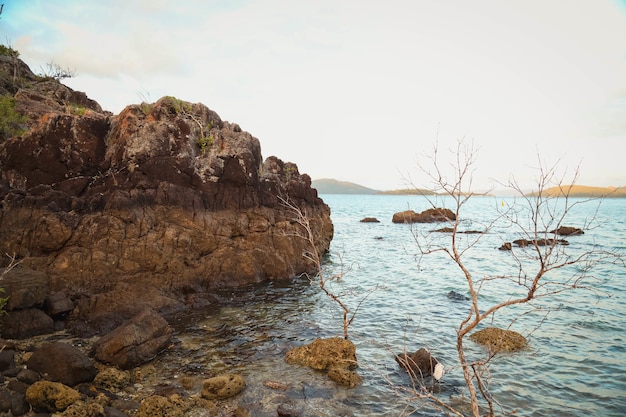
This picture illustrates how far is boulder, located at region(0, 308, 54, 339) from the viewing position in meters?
13.9

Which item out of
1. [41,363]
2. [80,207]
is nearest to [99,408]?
[41,363]

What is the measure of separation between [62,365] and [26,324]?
4733mm

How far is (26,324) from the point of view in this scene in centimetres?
1434

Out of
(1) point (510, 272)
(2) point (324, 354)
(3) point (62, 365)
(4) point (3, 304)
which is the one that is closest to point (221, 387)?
(2) point (324, 354)

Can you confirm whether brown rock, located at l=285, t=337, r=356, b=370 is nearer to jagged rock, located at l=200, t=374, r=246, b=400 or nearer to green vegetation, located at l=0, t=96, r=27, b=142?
jagged rock, located at l=200, t=374, r=246, b=400

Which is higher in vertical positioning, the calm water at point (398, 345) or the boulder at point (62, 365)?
the boulder at point (62, 365)

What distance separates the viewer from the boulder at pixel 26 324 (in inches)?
545

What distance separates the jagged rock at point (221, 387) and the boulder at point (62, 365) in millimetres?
3424

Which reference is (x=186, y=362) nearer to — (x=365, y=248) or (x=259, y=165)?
(x=259, y=165)

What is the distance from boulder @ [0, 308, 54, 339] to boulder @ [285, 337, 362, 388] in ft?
30.7

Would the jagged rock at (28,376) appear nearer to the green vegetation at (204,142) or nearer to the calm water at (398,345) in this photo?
the calm water at (398,345)

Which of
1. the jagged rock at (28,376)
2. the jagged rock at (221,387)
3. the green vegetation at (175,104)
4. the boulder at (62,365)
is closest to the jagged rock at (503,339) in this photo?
the jagged rock at (221,387)

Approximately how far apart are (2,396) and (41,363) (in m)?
2.21

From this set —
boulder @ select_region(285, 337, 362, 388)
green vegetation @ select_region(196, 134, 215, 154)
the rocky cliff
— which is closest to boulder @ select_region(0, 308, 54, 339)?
the rocky cliff
